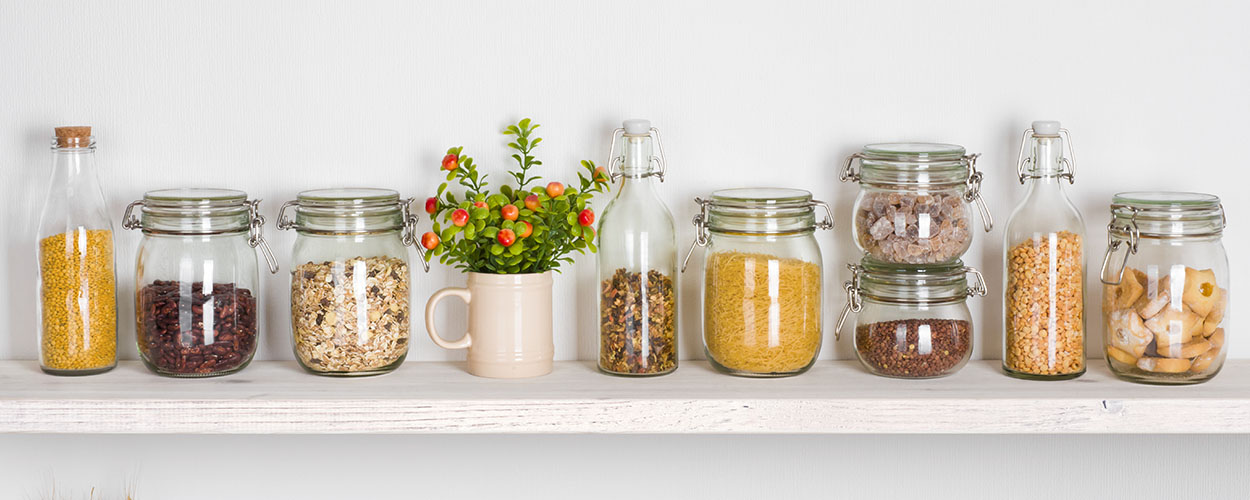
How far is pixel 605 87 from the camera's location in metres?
1.20

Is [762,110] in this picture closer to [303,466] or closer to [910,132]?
[910,132]

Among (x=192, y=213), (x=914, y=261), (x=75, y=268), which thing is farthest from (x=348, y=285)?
(x=914, y=261)

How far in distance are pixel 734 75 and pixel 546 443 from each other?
0.46m

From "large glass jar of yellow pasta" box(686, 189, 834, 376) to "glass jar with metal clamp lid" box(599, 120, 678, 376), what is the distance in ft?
0.15

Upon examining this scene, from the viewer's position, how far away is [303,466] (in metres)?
1.24

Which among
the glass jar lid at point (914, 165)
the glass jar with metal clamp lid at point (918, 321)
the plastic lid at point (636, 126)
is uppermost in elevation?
the plastic lid at point (636, 126)

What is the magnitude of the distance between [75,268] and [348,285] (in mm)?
279

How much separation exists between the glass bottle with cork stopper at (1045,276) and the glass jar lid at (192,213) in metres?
0.79

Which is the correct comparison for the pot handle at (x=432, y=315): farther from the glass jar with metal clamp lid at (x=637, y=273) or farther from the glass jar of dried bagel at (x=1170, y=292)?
the glass jar of dried bagel at (x=1170, y=292)

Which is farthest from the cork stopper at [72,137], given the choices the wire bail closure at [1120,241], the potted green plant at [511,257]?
the wire bail closure at [1120,241]

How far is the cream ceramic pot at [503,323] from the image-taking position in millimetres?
1125

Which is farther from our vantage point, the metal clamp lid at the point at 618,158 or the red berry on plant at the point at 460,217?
the metal clamp lid at the point at 618,158

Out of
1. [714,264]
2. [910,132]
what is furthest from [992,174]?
[714,264]

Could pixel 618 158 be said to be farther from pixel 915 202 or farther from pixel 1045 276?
pixel 1045 276
